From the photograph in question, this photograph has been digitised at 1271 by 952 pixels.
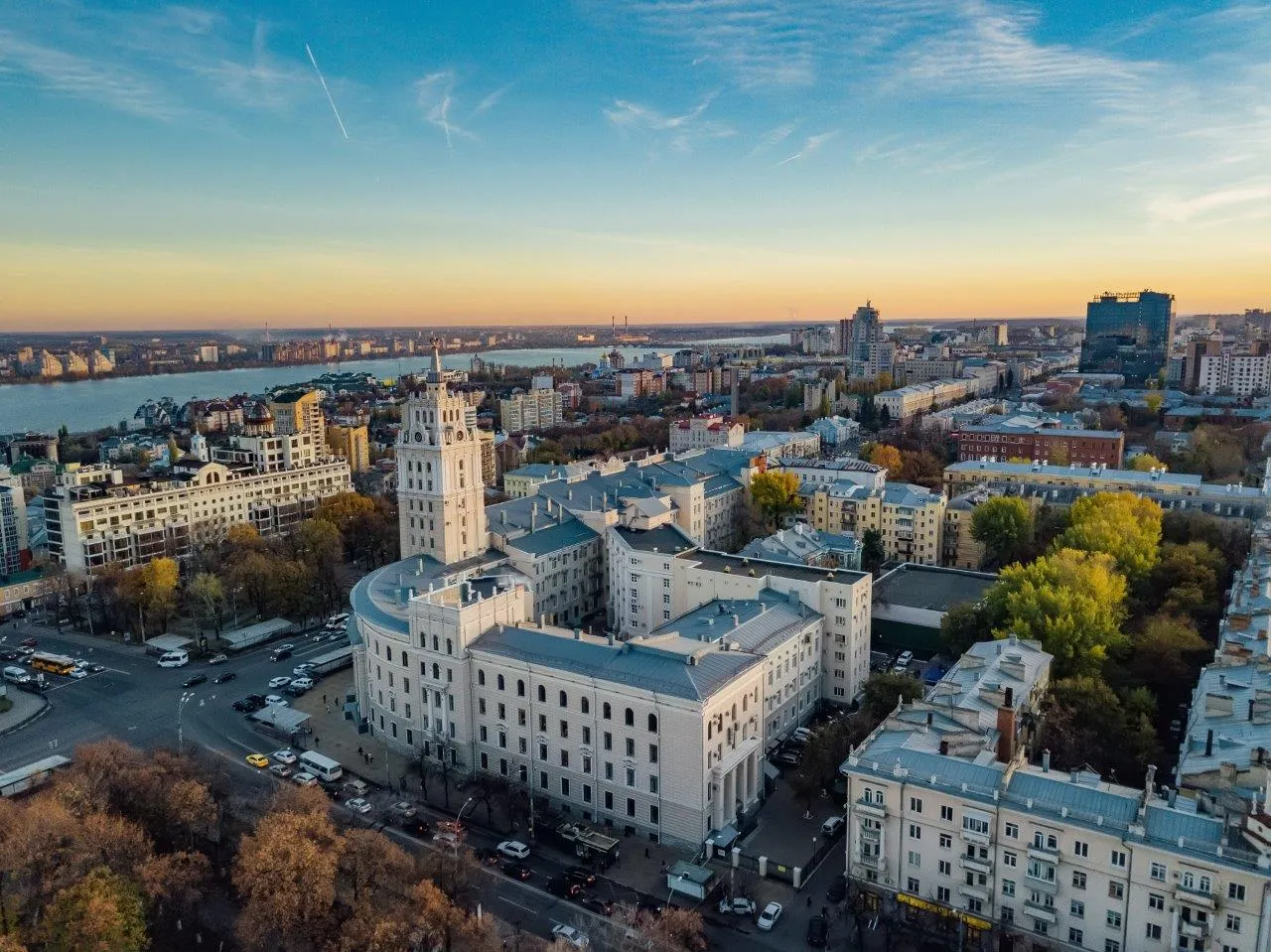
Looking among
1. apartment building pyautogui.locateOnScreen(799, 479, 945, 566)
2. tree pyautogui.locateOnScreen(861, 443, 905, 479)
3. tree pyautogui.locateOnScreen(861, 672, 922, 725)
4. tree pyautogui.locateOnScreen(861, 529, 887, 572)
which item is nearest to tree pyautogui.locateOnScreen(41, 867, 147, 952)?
tree pyautogui.locateOnScreen(861, 672, 922, 725)

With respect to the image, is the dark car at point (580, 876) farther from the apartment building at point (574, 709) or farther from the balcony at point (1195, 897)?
the balcony at point (1195, 897)

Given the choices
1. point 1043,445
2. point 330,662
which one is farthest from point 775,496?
point 1043,445

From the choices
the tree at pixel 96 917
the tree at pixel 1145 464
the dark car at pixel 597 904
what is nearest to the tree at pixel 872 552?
the tree at pixel 1145 464

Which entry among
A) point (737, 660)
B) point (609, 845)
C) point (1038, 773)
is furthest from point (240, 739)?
point (1038, 773)

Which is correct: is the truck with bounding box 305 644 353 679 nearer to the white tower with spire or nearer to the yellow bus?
the white tower with spire

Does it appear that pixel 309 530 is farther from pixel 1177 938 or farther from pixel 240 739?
pixel 1177 938

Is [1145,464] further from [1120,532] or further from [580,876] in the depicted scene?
[580,876]
